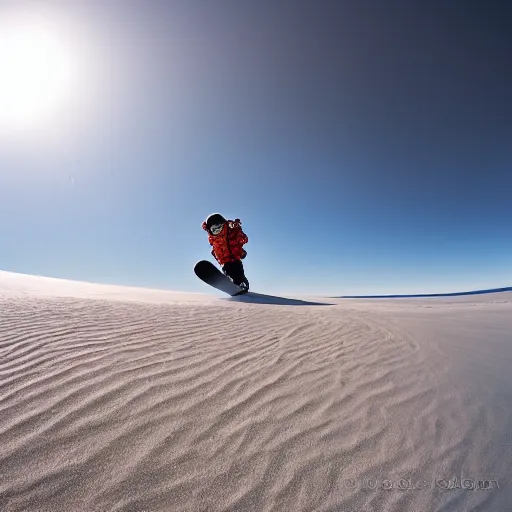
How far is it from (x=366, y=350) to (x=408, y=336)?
139 centimetres

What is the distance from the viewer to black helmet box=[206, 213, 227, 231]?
12.2 meters

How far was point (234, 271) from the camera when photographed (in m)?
12.6

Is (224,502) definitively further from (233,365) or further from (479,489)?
(479,489)

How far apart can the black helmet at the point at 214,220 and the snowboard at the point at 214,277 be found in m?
1.94

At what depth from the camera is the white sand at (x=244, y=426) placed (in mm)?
1490

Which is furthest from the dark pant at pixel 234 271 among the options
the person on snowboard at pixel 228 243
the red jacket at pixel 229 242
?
the red jacket at pixel 229 242

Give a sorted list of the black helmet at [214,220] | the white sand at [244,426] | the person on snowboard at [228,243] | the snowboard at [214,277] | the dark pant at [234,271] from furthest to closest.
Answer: the dark pant at [234,271] < the person on snowboard at [228,243] < the black helmet at [214,220] < the snowboard at [214,277] < the white sand at [244,426]

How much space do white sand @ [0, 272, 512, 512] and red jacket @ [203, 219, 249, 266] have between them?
8.82 metres

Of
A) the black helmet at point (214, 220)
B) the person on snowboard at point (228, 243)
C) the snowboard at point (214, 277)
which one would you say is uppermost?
the black helmet at point (214, 220)

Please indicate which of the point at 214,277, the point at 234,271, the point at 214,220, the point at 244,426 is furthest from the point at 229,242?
the point at 244,426

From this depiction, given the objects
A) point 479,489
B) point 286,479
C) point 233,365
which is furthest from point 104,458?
point 479,489

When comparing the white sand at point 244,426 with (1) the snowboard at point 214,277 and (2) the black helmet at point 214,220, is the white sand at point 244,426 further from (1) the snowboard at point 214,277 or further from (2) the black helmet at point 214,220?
(2) the black helmet at point 214,220

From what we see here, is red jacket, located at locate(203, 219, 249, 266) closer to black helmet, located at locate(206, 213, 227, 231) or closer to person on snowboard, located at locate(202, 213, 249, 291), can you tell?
person on snowboard, located at locate(202, 213, 249, 291)

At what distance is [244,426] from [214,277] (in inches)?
394
